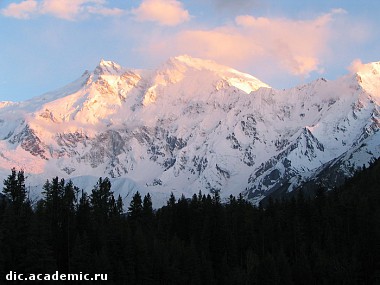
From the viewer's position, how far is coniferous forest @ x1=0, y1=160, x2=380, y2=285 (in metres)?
109

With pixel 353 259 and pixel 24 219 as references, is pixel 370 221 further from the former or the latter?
pixel 24 219

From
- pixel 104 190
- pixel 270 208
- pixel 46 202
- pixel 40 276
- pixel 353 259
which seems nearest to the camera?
pixel 40 276

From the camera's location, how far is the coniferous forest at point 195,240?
359 ft

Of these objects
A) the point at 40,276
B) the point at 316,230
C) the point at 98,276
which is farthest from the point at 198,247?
the point at 40,276

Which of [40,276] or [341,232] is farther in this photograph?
[341,232]

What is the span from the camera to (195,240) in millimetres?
141750

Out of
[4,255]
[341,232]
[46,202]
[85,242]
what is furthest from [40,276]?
[341,232]

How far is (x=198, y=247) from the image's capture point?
13838cm

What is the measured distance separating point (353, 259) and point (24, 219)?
5439 cm

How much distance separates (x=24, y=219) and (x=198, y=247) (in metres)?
39.2

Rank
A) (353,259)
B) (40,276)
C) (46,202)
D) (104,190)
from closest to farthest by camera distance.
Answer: (40,276) → (353,259) → (46,202) → (104,190)

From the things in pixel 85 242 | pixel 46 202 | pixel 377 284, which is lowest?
pixel 377 284

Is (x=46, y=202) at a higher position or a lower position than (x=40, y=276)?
higher

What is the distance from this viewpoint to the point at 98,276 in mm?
106875
